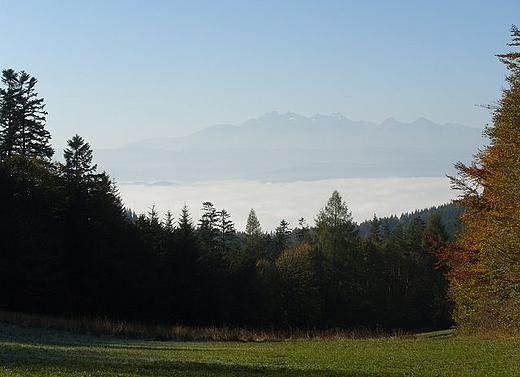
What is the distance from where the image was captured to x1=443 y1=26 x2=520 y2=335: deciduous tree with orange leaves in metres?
25.9

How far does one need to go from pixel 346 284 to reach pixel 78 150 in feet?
143

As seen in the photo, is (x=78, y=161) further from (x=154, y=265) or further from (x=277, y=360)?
(x=277, y=360)

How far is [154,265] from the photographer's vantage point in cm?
6431

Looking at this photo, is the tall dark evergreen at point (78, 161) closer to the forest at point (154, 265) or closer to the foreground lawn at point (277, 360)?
the forest at point (154, 265)

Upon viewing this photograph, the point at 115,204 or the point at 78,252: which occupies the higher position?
the point at 115,204

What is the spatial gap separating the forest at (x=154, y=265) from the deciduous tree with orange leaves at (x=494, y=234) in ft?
8.14

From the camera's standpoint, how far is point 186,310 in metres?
65.1

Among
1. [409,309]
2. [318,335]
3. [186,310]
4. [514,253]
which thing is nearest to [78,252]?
[186,310]

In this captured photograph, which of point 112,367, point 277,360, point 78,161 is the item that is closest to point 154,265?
point 78,161

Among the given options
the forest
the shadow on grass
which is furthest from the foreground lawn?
the forest

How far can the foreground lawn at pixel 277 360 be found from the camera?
56.6ft

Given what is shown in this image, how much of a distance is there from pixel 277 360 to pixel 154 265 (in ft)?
137

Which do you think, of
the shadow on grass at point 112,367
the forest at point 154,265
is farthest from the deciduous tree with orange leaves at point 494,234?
the shadow on grass at point 112,367

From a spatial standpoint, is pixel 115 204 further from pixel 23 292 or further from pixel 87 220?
pixel 23 292
